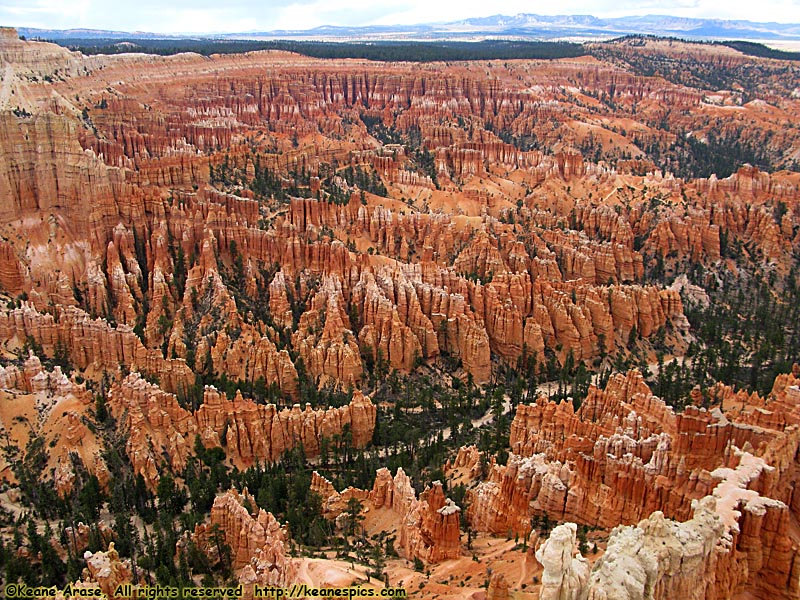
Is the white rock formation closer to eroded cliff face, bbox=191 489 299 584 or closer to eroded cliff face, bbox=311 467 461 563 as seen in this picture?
eroded cliff face, bbox=311 467 461 563

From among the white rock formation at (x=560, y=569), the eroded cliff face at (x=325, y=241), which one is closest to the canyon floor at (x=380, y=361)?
the white rock formation at (x=560, y=569)

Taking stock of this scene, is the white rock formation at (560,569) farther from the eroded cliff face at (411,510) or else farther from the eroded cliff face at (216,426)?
the eroded cliff face at (216,426)

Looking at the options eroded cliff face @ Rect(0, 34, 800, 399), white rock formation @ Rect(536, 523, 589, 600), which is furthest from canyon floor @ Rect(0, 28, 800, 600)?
eroded cliff face @ Rect(0, 34, 800, 399)

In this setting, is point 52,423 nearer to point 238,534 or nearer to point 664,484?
point 238,534

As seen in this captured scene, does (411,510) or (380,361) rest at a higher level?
(411,510)

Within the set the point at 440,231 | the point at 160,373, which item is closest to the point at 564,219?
the point at 440,231

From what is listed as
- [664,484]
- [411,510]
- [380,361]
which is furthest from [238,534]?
[380,361]
